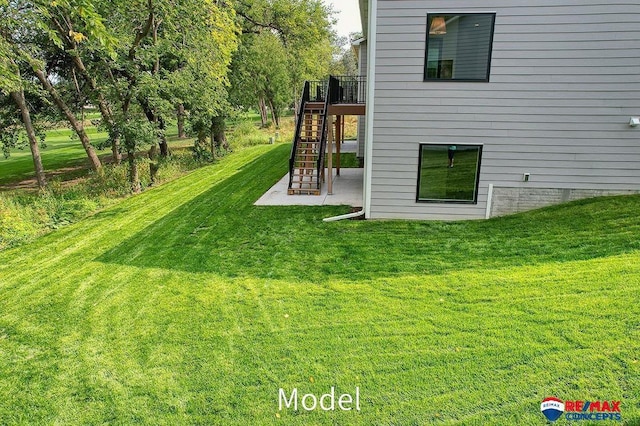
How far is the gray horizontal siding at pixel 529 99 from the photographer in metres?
6.69

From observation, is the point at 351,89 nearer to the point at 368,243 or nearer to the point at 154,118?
the point at 154,118

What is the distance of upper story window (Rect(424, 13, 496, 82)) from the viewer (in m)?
6.91

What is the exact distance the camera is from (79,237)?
789cm

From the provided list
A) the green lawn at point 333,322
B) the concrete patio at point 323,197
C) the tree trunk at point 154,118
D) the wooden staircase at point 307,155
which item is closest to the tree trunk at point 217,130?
the tree trunk at point 154,118

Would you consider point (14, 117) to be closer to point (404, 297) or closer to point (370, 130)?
point (370, 130)

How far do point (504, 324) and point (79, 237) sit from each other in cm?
806

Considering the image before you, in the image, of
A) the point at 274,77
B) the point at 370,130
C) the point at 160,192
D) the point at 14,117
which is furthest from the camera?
the point at 274,77

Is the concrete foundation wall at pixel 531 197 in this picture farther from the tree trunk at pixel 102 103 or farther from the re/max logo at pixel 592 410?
the tree trunk at pixel 102 103

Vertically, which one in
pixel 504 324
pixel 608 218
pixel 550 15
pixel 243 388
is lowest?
pixel 243 388

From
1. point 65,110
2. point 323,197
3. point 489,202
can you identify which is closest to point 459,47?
point 489,202

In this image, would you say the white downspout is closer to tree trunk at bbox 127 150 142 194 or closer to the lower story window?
the lower story window

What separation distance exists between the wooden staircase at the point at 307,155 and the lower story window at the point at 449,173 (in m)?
3.33

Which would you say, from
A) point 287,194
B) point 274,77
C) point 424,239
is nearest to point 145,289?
point 424,239

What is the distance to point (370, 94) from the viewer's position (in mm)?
7410
